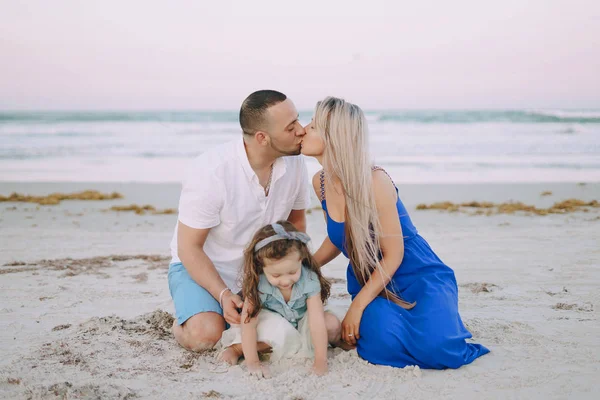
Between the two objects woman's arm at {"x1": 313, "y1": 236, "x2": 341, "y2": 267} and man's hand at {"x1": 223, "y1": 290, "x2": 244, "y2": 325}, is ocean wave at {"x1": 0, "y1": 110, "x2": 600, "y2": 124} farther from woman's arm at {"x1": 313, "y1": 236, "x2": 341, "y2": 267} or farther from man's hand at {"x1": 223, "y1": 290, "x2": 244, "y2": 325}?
man's hand at {"x1": 223, "y1": 290, "x2": 244, "y2": 325}

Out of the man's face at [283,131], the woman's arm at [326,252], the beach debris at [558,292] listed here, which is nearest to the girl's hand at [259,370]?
the woman's arm at [326,252]

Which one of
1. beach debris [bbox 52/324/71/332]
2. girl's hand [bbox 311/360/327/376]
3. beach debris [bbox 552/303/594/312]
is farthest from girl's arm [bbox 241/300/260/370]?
beach debris [bbox 552/303/594/312]

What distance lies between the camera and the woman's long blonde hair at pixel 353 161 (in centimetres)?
325

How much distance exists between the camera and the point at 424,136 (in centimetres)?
2370

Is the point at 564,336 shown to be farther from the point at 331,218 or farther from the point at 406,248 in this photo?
the point at 331,218

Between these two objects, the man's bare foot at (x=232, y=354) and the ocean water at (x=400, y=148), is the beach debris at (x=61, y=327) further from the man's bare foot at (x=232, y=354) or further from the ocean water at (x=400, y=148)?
the ocean water at (x=400, y=148)

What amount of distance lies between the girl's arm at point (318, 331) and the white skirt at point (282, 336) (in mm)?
122

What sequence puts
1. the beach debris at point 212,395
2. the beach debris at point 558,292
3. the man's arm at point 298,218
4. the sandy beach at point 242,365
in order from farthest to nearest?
the beach debris at point 558,292, the man's arm at point 298,218, the sandy beach at point 242,365, the beach debris at point 212,395

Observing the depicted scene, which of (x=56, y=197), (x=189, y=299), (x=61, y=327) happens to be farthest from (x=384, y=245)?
(x=56, y=197)

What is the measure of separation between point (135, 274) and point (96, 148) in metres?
16.2

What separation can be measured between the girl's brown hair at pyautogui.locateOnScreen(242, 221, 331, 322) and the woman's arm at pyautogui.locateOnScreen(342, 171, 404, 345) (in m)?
0.29

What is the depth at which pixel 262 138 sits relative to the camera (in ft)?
12.1

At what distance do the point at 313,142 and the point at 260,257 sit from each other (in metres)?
0.74

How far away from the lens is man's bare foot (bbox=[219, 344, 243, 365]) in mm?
3314
